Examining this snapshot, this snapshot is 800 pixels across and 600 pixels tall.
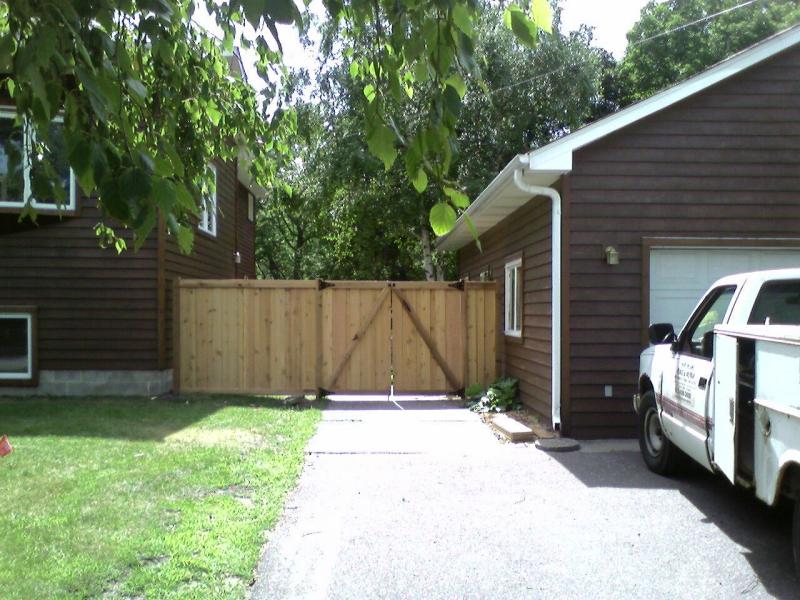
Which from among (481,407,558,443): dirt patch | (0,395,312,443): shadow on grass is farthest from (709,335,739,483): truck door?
(0,395,312,443): shadow on grass

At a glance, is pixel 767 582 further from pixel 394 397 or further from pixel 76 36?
pixel 394 397

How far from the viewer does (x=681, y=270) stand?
9219 mm

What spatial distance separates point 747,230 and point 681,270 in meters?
0.88

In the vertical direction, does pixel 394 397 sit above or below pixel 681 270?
below

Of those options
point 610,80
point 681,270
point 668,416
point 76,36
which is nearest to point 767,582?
point 668,416

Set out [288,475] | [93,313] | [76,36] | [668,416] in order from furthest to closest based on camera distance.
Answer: [93,313] → [288,475] → [668,416] → [76,36]

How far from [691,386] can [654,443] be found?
157 cm

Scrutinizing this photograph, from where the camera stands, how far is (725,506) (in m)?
6.21

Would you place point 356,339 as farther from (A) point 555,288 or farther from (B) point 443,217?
(B) point 443,217

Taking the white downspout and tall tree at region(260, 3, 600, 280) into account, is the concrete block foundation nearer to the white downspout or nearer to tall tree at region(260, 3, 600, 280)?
the white downspout

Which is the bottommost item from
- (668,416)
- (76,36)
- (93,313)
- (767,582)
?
(767,582)

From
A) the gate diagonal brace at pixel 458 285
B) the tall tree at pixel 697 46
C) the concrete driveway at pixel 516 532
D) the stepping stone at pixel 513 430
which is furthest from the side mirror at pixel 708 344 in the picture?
the tall tree at pixel 697 46

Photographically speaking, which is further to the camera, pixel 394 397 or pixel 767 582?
pixel 394 397

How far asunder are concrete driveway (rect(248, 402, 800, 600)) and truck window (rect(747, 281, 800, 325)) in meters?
1.54
